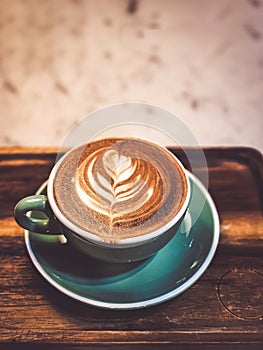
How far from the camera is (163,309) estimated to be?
70cm

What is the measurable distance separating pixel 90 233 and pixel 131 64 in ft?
3.27

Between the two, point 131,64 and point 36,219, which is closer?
point 36,219

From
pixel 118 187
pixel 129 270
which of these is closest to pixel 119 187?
pixel 118 187

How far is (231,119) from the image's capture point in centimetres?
148

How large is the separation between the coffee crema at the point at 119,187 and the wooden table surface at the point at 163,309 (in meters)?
0.11

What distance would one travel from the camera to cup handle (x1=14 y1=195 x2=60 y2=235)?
2.33 ft

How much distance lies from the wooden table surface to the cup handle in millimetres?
57

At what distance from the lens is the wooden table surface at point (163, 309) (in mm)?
671

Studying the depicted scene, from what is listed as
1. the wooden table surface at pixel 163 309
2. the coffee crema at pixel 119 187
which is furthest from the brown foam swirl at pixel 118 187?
the wooden table surface at pixel 163 309

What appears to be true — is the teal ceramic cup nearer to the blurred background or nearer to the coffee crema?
the coffee crema

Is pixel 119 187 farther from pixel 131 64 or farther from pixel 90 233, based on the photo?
pixel 131 64

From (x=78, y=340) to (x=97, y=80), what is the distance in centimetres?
101

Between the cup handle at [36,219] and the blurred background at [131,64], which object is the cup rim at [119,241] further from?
the blurred background at [131,64]

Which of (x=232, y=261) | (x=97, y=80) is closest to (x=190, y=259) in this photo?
(x=232, y=261)
